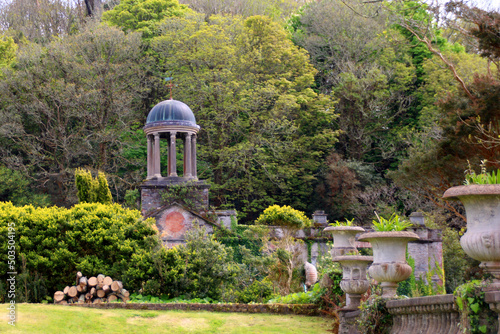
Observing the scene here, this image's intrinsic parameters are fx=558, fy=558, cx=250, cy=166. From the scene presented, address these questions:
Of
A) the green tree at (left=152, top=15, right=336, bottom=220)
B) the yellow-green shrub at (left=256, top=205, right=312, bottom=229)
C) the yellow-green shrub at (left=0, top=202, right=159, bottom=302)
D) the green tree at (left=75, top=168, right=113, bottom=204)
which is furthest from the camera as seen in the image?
the green tree at (left=152, top=15, right=336, bottom=220)

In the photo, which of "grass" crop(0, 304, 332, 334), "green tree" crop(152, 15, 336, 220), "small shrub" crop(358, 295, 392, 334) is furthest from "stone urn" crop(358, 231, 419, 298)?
"green tree" crop(152, 15, 336, 220)

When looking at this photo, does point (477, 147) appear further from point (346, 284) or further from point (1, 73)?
point (1, 73)

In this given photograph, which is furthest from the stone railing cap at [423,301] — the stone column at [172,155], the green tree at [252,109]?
the green tree at [252,109]

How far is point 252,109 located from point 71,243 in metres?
20.4

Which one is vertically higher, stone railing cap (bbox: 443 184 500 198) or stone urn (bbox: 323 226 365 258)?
stone railing cap (bbox: 443 184 500 198)

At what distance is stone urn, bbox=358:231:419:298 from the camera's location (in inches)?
294

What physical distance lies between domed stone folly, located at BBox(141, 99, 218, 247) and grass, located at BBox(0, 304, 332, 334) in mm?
11900

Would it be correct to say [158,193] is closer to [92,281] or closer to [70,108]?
[92,281]

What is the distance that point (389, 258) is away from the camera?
7543mm

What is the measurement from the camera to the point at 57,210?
15.3 meters

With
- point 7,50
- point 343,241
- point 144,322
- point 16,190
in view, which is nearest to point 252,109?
point 16,190

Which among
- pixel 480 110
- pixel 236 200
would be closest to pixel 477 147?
pixel 480 110

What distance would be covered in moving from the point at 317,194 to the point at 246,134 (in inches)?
214

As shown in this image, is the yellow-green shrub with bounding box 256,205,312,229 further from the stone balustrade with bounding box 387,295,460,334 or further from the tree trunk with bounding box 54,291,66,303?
the stone balustrade with bounding box 387,295,460,334
